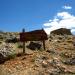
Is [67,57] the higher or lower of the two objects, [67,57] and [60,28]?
the lower

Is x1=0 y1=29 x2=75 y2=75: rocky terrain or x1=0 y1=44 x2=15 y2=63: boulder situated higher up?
x1=0 y1=44 x2=15 y2=63: boulder

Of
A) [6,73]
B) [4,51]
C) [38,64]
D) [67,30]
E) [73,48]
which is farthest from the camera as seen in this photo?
[67,30]

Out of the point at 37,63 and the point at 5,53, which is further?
the point at 5,53

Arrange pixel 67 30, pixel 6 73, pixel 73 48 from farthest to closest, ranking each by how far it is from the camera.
A: 1. pixel 67 30
2. pixel 73 48
3. pixel 6 73

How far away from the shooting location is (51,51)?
20703 millimetres

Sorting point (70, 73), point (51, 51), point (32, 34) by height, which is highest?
point (32, 34)

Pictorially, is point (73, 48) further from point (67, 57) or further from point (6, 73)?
point (6, 73)

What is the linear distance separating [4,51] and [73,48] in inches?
293

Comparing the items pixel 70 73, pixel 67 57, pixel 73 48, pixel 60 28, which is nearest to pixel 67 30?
pixel 60 28

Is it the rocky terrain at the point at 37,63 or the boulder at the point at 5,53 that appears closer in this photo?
the rocky terrain at the point at 37,63

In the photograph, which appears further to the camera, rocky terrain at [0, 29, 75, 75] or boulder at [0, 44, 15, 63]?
boulder at [0, 44, 15, 63]

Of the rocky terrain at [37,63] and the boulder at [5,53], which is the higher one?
the boulder at [5,53]

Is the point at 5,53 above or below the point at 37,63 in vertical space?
above

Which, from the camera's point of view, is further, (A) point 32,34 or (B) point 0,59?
(A) point 32,34
